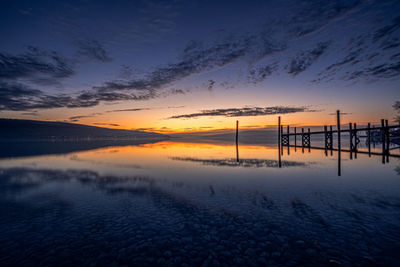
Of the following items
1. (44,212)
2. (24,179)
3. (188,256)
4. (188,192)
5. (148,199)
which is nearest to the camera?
(188,256)

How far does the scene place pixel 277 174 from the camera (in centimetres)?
1568

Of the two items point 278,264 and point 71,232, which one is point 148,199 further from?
point 278,264

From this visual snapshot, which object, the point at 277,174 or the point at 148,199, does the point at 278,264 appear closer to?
the point at 148,199

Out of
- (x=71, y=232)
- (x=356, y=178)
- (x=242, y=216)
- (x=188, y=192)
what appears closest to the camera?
(x=71, y=232)

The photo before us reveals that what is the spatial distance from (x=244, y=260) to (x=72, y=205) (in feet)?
27.7

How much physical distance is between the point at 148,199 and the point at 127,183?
4334mm

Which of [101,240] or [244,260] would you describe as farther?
[101,240]

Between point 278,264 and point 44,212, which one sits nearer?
point 278,264

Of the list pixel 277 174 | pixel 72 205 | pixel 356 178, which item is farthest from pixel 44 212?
pixel 356 178

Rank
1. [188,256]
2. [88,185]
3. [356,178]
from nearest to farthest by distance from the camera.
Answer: [188,256], [88,185], [356,178]

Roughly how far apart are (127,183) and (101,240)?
25.2 feet

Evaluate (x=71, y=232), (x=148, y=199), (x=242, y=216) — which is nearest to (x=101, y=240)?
(x=71, y=232)

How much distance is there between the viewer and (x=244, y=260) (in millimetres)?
5246

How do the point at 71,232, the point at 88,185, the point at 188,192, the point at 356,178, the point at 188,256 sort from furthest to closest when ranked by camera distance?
the point at 356,178 → the point at 88,185 → the point at 188,192 → the point at 71,232 → the point at 188,256
